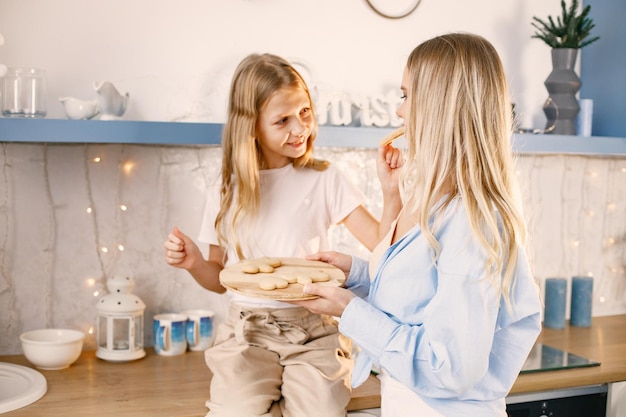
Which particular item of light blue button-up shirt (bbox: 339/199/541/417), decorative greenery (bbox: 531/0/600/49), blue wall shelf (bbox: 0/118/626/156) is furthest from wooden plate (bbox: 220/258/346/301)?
decorative greenery (bbox: 531/0/600/49)

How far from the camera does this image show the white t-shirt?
1.85m

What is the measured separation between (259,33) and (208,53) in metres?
0.16

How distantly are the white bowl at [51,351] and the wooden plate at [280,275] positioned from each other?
20.8 inches

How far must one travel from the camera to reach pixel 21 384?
5.76ft

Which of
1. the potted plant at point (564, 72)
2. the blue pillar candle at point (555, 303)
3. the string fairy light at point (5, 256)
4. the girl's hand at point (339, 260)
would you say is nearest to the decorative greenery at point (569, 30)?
the potted plant at point (564, 72)

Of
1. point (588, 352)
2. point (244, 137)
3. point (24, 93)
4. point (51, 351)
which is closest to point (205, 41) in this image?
point (244, 137)

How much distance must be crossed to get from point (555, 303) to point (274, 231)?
3.57 feet

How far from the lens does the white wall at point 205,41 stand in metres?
1.94

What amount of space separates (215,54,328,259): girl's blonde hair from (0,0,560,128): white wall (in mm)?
258

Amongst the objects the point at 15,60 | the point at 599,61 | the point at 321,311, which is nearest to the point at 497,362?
the point at 321,311

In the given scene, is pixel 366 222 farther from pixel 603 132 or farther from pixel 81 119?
pixel 603 132

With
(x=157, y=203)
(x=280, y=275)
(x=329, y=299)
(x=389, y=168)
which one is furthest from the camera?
(x=157, y=203)

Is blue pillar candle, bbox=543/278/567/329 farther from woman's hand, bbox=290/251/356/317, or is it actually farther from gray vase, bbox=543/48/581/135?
woman's hand, bbox=290/251/356/317

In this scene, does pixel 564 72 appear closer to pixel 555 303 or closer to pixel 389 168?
pixel 555 303
